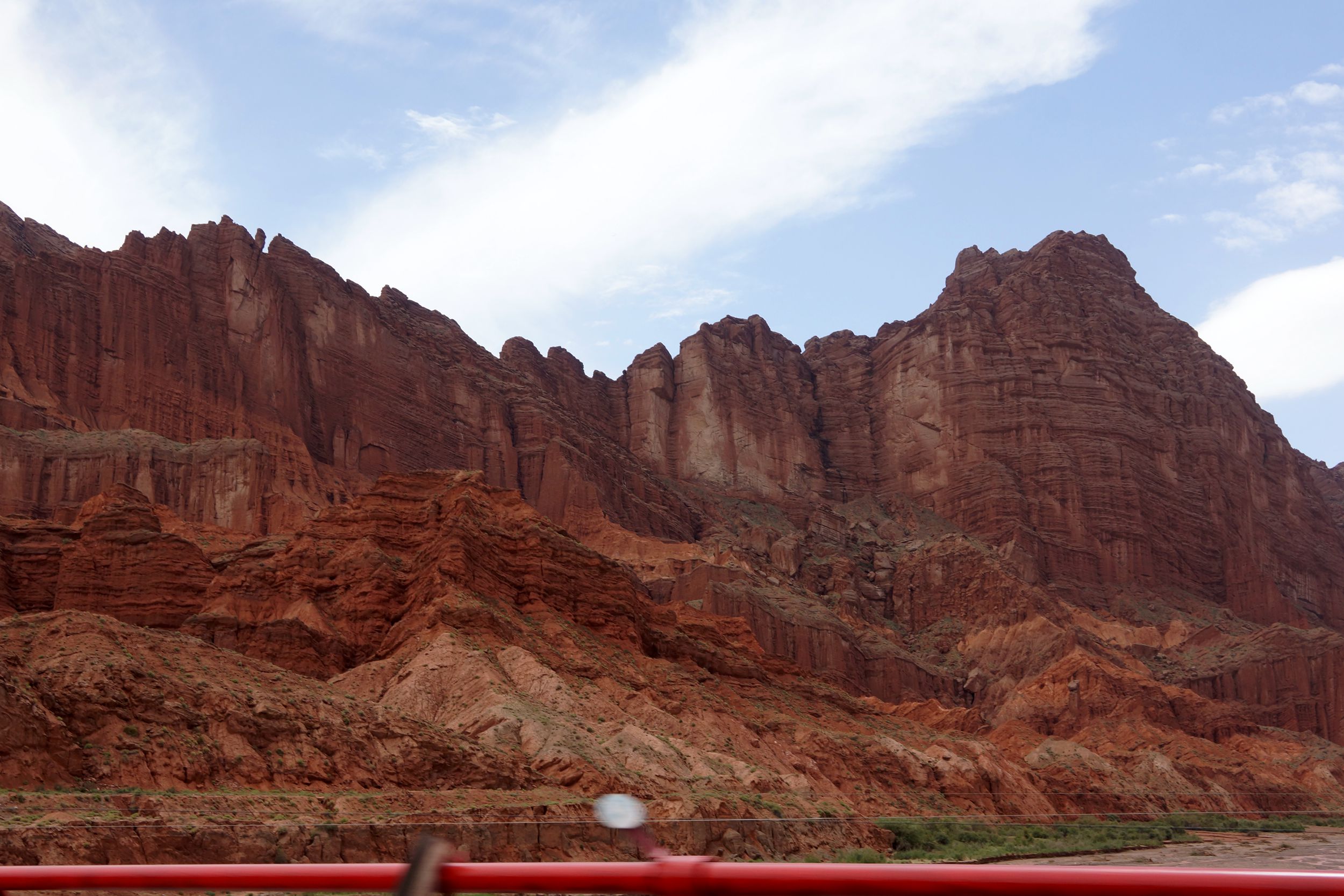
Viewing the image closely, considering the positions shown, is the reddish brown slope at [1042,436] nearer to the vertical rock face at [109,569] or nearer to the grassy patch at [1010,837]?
the grassy patch at [1010,837]

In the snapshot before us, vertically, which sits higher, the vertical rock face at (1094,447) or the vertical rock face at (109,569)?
the vertical rock face at (1094,447)

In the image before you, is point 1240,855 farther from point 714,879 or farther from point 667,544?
point 667,544

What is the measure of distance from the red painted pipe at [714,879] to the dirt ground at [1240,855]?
4038cm

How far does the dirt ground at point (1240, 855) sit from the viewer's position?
47969 millimetres

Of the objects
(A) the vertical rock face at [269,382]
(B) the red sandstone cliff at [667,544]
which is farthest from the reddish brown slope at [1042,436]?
(A) the vertical rock face at [269,382]

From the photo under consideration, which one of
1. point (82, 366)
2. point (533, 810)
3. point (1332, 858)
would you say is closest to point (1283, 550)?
point (1332, 858)

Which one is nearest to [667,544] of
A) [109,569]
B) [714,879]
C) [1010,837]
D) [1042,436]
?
[1042,436]

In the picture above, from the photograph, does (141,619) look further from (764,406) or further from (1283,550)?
(1283,550)

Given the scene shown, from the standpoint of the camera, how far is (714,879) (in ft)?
13.5

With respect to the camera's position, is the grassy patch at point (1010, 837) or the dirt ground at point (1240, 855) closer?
the dirt ground at point (1240, 855)

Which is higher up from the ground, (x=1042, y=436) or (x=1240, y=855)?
(x=1042, y=436)

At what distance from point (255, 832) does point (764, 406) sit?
439ft

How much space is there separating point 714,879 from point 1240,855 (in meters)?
57.4

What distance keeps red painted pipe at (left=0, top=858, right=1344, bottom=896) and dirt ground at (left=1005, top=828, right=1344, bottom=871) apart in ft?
132
